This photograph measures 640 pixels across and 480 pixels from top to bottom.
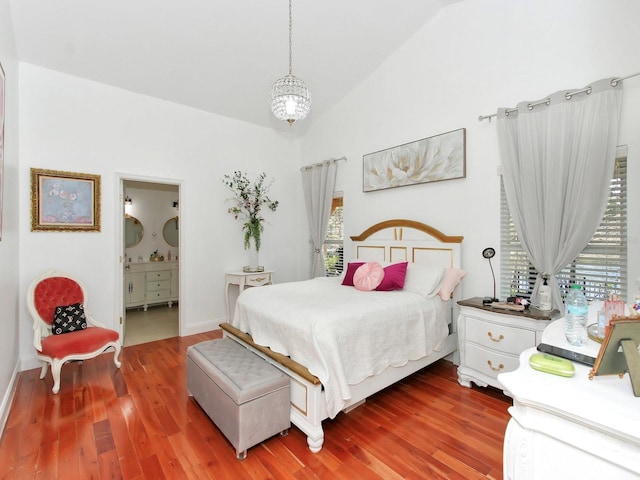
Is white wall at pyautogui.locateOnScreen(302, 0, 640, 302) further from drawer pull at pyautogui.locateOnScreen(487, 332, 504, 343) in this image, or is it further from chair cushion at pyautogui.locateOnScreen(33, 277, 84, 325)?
chair cushion at pyautogui.locateOnScreen(33, 277, 84, 325)

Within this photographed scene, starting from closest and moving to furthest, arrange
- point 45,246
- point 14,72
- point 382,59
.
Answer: point 14,72
point 45,246
point 382,59

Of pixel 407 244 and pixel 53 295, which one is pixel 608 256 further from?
pixel 53 295

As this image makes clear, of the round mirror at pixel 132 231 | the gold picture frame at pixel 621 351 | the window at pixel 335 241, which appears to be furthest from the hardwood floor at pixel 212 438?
the round mirror at pixel 132 231

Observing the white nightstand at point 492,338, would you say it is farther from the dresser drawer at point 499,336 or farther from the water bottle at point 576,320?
the water bottle at point 576,320

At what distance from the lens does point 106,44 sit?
3.14m

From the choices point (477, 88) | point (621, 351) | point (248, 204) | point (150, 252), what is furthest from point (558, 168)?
point (150, 252)

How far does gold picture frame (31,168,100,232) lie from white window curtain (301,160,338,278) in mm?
2844

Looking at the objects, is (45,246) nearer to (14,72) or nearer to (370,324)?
(14,72)

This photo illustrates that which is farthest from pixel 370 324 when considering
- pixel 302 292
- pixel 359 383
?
pixel 302 292

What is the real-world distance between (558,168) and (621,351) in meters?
2.10

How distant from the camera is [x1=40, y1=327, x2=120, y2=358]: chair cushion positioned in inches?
108

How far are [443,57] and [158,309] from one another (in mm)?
5993

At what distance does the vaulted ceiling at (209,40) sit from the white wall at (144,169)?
29 cm

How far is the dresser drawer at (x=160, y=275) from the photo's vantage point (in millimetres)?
5691
